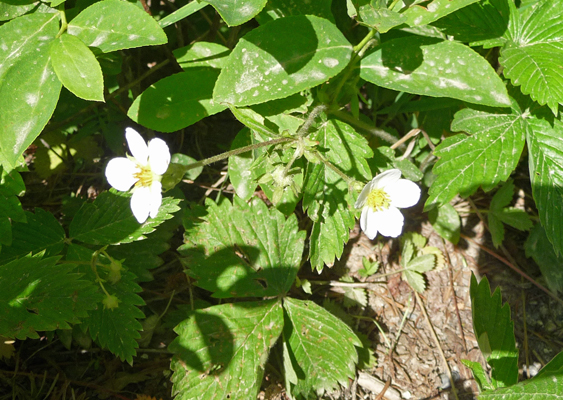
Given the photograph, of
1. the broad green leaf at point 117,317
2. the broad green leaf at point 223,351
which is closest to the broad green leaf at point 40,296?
the broad green leaf at point 117,317

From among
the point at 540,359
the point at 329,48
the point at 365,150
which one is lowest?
the point at 540,359

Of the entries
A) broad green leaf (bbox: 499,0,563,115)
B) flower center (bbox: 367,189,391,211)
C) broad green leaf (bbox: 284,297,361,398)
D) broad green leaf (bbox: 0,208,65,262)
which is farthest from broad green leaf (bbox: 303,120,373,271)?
broad green leaf (bbox: 0,208,65,262)

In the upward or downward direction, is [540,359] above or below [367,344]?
below

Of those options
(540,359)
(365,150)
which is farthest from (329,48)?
(540,359)

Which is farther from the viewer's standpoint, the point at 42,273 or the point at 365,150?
the point at 365,150

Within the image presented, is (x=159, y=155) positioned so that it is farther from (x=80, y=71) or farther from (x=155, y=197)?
(x=80, y=71)

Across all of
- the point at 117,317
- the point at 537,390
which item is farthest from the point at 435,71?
the point at 117,317

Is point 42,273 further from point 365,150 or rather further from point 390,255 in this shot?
point 390,255
